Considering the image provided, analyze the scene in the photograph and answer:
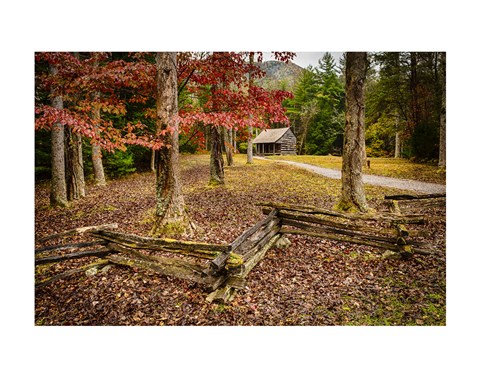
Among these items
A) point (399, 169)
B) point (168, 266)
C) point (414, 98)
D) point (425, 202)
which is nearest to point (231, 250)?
point (168, 266)

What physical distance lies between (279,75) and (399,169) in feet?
10.9

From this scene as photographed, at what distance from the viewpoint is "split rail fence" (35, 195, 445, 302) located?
2.93 meters

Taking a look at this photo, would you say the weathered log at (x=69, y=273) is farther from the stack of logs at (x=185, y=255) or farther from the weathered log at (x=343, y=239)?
the weathered log at (x=343, y=239)

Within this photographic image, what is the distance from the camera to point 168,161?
13.9ft

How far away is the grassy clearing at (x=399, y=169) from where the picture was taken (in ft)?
12.1

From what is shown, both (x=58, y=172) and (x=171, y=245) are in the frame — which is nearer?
(x=171, y=245)

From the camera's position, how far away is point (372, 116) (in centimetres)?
544

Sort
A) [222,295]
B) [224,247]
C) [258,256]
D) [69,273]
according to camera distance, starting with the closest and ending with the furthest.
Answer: [222,295] → [224,247] → [69,273] → [258,256]

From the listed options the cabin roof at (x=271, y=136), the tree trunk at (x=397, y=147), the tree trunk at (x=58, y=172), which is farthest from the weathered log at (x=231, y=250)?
the cabin roof at (x=271, y=136)

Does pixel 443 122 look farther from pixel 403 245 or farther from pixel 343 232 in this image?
pixel 343 232

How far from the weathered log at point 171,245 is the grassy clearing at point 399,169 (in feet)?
10.0

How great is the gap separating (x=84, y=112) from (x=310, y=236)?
4032mm

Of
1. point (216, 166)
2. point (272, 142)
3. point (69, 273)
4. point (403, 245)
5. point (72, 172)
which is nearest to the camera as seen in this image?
point (69, 273)

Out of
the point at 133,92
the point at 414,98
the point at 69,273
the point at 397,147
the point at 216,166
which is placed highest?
the point at 133,92
